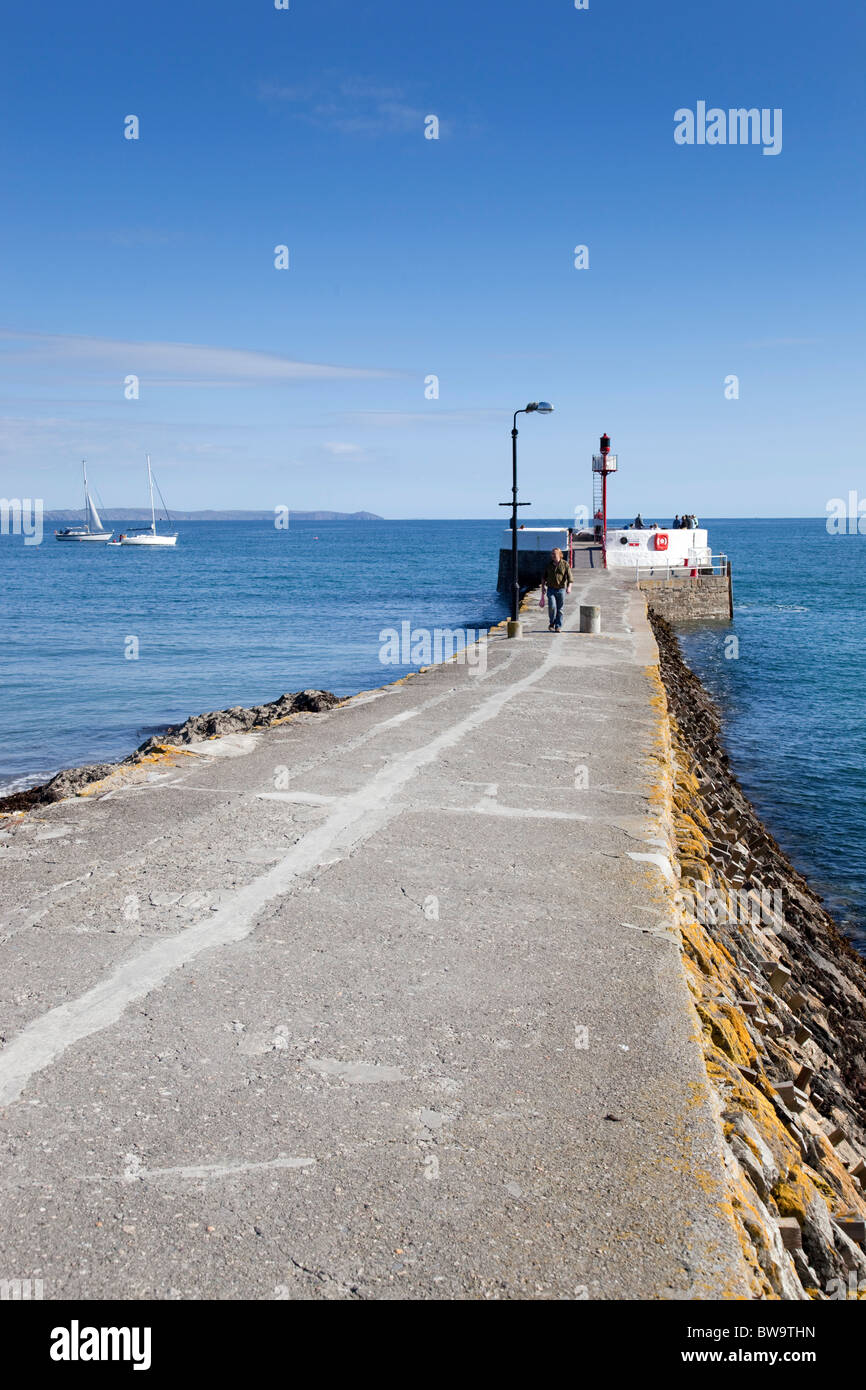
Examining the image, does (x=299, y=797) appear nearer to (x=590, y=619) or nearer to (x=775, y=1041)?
(x=775, y=1041)

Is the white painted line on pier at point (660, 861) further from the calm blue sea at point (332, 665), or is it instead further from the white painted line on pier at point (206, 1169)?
the calm blue sea at point (332, 665)

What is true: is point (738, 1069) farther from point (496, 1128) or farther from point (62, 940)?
point (62, 940)

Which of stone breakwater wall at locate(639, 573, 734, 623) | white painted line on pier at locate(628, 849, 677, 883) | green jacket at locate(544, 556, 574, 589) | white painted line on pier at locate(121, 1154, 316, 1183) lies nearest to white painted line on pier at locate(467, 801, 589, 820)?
white painted line on pier at locate(628, 849, 677, 883)

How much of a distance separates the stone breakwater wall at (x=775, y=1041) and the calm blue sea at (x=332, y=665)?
2.10m

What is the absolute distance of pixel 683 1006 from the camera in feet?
17.7

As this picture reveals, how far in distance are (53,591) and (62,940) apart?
69615 millimetres

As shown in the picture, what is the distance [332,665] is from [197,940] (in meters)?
28.7

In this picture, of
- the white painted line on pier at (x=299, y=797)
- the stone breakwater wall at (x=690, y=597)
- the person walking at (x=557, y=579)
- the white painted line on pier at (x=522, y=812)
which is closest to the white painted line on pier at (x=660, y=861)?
the white painted line on pier at (x=522, y=812)

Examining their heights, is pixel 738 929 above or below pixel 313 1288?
below

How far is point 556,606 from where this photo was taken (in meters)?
22.9

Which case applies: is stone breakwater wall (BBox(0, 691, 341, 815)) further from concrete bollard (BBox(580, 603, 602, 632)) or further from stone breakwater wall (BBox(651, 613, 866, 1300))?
stone breakwater wall (BBox(651, 613, 866, 1300))

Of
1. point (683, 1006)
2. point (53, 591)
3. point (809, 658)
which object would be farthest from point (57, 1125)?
point (53, 591)

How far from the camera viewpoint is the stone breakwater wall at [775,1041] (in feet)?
14.1

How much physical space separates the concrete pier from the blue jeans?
13.3 meters
